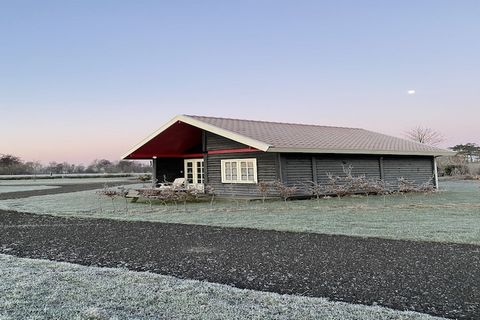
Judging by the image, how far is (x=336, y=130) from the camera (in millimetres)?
20453

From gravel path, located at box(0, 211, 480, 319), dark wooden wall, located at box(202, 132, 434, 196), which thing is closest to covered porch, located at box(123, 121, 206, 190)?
dark wooden wall, located at box(202, 132, 434, 196)

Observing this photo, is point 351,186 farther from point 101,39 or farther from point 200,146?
point 101,39

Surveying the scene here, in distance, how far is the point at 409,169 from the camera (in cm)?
1780

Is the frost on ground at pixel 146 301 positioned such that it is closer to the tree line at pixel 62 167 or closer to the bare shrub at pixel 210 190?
the bare shrub at pixel 210 190

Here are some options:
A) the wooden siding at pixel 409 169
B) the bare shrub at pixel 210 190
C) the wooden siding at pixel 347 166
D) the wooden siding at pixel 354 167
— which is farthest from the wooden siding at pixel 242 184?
the wooden siding at pixel 409 169

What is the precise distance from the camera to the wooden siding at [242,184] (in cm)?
1348

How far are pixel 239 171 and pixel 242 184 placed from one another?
56 centimetres

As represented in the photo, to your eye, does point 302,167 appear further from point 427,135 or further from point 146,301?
point 427,135

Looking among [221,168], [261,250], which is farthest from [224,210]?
[261,250]

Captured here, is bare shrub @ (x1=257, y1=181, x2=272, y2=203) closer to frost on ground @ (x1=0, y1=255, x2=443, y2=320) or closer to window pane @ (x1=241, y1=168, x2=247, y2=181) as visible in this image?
window pane @ (x1=241, y1=168, x2=247, y2=181)

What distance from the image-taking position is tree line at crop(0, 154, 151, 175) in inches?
2203

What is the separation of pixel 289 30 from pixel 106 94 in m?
10.4

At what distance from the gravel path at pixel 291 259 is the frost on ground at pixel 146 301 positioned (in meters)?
0.33

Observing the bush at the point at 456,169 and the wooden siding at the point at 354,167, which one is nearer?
the wooden siding at the point at 354,167
